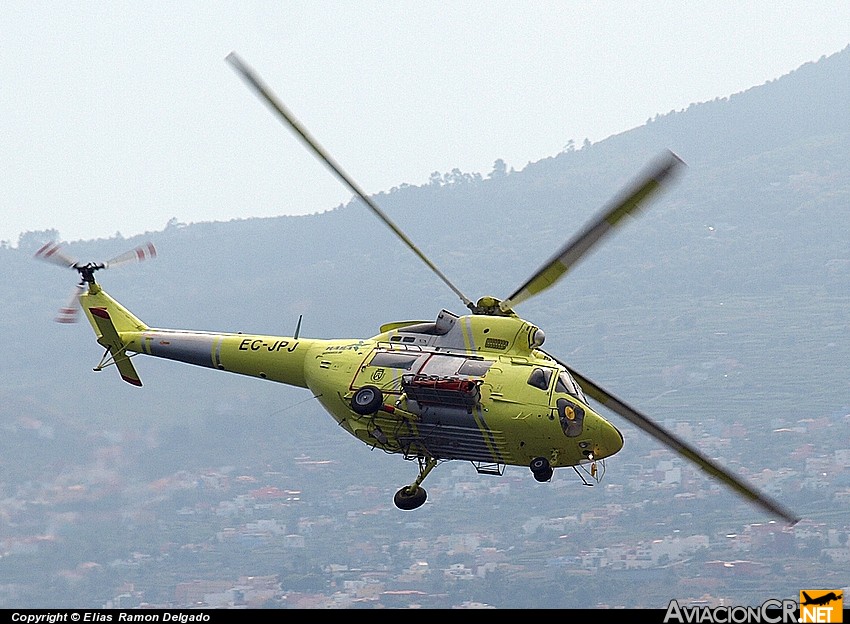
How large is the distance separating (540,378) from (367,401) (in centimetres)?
329

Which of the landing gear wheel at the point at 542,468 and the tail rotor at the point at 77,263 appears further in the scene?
the tail rotor at the point at 77,263

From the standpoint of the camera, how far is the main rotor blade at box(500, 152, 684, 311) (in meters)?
21.0

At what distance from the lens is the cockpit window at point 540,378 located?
76.3ft

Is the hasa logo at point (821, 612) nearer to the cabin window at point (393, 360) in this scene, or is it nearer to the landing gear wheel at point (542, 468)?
the landing gear wheel at point (542, 468)

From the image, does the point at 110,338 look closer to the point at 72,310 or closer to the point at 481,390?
the point at 72,310

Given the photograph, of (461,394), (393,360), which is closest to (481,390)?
(461,394)

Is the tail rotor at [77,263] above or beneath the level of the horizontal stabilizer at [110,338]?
above

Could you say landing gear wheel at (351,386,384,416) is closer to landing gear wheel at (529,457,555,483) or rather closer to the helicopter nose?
landing gear wheel at (529,457,555,483)

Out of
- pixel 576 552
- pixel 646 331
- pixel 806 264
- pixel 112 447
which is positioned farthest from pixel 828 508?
pixel 806 264

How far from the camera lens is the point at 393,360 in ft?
81.1

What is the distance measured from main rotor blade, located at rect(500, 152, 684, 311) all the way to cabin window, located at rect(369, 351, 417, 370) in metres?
2.20

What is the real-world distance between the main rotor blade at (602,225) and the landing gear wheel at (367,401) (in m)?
3.03

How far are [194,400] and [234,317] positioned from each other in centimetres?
4365

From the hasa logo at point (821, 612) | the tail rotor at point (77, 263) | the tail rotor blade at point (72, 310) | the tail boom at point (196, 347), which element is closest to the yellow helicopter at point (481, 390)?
the tail boom at point (196, 347)
